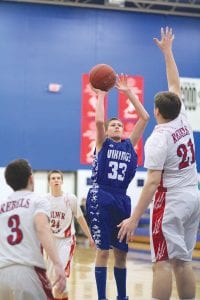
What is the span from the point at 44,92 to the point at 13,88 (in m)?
0.82

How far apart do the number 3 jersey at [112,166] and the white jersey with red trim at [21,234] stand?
1.61 metres

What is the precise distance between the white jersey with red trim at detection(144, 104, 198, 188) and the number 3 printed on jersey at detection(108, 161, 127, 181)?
2.90 ft

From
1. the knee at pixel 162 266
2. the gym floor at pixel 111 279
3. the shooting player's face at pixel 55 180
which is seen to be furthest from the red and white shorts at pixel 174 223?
the gym floor at pixel 111 279

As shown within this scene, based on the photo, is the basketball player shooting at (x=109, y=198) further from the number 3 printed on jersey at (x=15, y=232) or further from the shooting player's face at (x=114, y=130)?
the number 3 printed on jersey at (x=15, y=232)

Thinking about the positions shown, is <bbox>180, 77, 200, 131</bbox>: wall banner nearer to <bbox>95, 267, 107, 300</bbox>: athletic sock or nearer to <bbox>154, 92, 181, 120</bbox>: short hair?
<bbox>95, 267, 107, 300</bbox>: athletic sock

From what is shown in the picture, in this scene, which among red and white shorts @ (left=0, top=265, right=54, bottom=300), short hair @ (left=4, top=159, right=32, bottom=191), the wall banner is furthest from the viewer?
the wall banner

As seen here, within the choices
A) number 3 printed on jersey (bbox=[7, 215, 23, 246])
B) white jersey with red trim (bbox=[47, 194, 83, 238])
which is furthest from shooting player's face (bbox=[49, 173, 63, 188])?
number 3 printed on jersey (bbox=[7, 215, 23, 246])

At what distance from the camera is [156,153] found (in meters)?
3.79

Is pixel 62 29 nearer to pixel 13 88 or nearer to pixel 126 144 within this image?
pixel 13 88

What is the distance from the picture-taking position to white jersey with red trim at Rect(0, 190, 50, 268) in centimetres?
312

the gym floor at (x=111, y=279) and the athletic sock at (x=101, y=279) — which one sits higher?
the athletic sock at (x=101, y=279)

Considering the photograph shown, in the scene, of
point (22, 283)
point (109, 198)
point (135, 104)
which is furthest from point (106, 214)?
point (22, 283)

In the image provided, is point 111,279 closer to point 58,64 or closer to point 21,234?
point 21,234

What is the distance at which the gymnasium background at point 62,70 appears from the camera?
49.4ft
